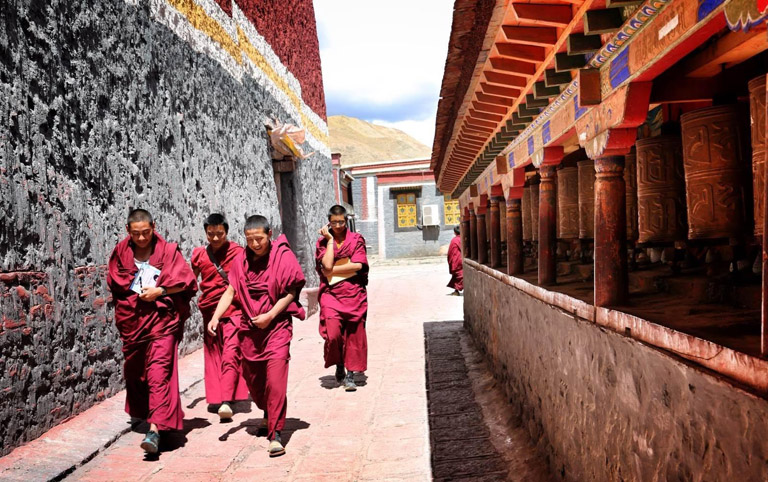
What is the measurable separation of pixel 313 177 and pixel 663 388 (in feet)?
37.6

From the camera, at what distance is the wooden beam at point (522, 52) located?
3133 millimetres

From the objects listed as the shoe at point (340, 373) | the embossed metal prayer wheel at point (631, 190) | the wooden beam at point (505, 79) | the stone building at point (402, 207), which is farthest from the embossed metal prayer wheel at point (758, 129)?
the stone building at point (402, 207)

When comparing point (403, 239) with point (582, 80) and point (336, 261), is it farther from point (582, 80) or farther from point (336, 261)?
point (582, 80)

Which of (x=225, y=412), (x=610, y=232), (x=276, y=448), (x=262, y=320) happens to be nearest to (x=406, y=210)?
(x=225, y=412)

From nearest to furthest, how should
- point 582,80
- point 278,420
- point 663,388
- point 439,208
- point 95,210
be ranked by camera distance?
point 663,388, point 582,80, point 278,420, point 95,210, point 439,208

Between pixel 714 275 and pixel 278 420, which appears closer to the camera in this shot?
pixel 714 275

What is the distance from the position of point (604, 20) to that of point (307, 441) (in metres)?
3.04

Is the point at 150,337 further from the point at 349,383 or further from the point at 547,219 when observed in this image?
the point at 547,219

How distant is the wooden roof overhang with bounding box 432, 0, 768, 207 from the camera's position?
204cm

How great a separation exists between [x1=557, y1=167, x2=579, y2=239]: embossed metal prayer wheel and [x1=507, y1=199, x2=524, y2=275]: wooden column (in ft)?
2.06

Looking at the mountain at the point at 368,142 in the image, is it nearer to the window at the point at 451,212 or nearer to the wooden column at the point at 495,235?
the window at the point at 451,212

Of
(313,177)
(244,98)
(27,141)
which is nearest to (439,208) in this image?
(313,177)

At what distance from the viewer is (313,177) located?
13047 millimetres

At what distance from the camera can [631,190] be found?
390cm
